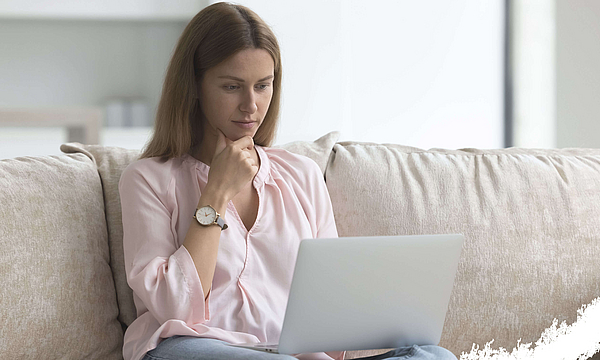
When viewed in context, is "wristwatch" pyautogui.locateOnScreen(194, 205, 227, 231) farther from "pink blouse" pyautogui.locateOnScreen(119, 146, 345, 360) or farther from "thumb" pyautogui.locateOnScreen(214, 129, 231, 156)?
"thumb" pyautogui.locateOnScreen(214, 129, 231, 156)

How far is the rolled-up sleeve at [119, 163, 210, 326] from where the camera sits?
1066 mm

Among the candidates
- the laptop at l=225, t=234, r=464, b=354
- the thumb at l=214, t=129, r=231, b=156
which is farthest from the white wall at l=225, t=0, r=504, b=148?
the laptop at l=225, t=234, r=464, b=354

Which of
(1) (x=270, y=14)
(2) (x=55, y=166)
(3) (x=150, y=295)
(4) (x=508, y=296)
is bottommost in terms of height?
(4) (x=508, y=296)

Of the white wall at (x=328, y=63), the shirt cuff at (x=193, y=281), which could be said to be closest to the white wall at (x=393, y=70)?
the white wall at (x=328, y=63)

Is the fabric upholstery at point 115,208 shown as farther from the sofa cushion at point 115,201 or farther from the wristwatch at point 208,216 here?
the wristwatch at point 208,216

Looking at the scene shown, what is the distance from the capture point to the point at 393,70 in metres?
3.75

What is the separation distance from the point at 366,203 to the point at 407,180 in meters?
0.13

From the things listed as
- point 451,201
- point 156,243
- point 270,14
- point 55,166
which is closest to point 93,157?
point 55,166

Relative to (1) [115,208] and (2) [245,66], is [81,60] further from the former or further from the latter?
(2) [245,66]

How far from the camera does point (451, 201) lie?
149cm

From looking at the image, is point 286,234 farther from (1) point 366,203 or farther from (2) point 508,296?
(2) point 508,296

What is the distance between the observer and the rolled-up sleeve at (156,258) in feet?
3.50

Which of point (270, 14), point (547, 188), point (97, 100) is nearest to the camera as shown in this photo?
point (547, 188)

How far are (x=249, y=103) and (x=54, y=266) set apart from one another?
1.76 ft
